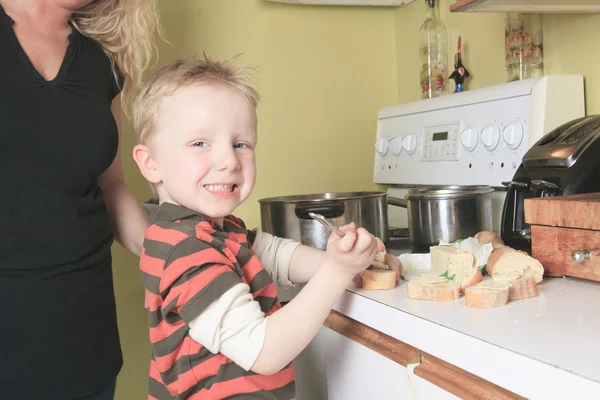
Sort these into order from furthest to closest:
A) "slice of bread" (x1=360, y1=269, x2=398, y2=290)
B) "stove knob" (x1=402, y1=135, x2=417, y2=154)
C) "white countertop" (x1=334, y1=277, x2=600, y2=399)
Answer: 1. "stove knob" (x1=402, y1=135, x2=417, y2=154)
2. "slice of bread" (x1=360, y1=269, x2=398, y2=290)
3. "white countertop" (x1=334, y1=277, x2=600, y2=399)

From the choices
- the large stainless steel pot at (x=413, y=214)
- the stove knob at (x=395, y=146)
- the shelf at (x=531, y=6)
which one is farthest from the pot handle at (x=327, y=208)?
the stove knob at (x=395, y=146)

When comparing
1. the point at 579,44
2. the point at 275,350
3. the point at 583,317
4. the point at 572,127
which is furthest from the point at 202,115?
the point at 579,44

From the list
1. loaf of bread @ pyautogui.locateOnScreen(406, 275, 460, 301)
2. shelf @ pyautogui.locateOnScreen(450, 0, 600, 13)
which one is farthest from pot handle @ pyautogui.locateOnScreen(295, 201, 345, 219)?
shelf @ pyautogui.locateOnScreen(450, 0, 600, 13)

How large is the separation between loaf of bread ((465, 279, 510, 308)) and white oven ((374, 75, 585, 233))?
0.58m

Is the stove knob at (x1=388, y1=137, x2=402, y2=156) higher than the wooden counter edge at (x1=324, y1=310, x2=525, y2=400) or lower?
higher

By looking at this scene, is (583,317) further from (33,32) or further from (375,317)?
(33,32)

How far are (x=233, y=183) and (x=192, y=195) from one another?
0.06 metres

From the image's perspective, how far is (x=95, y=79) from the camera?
3.60 feet

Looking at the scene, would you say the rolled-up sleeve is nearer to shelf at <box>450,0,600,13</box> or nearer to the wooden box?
the wooden box

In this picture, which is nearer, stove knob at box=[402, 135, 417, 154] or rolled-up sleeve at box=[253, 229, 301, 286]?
rolled-up sleeve at box=[253, 229, 301, 286]

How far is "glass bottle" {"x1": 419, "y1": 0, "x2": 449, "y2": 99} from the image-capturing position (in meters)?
1.73

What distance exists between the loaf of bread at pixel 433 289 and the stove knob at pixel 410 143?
2.70ft

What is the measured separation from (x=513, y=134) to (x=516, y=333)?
2.47 feet

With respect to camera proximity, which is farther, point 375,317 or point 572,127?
point 572,127
